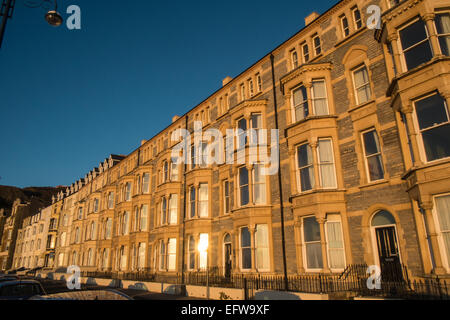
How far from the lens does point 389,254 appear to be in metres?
13.1

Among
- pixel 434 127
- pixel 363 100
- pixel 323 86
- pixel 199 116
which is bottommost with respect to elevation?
pixel 434 127

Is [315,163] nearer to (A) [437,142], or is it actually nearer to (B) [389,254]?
(B) [389,254]

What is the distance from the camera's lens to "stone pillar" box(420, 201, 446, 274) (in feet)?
34.9

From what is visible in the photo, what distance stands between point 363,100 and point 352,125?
4.58 feet

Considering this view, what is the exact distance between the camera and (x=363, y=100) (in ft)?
51.2

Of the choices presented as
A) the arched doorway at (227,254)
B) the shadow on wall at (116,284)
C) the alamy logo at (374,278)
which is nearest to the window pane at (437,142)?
the alamy logo at (374,278)

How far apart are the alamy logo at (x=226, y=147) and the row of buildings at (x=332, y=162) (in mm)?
247

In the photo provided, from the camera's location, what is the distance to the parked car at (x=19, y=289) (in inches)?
411

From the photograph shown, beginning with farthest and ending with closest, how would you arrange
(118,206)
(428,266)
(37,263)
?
1. (37,263)
2. (118,206)
3. (428,266)

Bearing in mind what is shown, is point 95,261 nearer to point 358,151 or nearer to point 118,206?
point 118,206

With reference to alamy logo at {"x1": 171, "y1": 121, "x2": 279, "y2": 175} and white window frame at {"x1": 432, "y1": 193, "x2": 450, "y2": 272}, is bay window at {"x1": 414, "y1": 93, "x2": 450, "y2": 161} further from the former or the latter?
alamy logo at {"x1": 171, "y1": 121, "x2": 279, "y2": 175}

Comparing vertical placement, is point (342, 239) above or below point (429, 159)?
below
